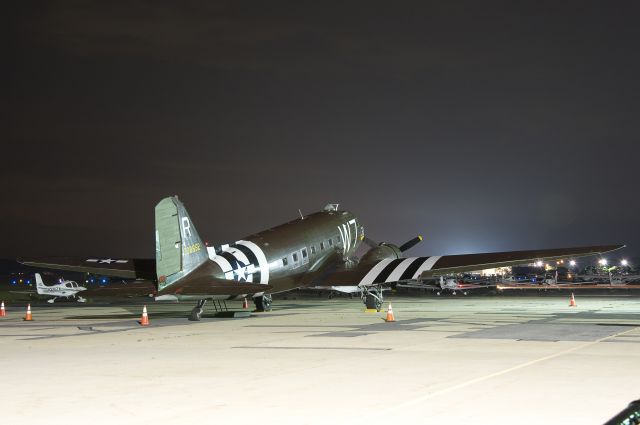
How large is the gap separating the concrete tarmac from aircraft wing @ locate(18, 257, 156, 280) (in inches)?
559

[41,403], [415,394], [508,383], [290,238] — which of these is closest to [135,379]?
[41,403]

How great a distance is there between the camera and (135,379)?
45.0 feet

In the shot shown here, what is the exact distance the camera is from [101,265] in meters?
39.7

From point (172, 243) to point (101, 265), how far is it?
12743mm

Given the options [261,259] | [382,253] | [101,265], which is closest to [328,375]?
[261,259]

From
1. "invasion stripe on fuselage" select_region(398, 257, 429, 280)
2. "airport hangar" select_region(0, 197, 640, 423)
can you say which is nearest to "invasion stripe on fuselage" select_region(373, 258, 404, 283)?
"invasion stripe on fuselage" select_region(398, 257, 429, 280)

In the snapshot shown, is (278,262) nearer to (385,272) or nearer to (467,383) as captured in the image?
(385,272)

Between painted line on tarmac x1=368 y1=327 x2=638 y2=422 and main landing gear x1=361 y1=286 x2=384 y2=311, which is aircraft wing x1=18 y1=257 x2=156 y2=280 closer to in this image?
main landing gear x1=361 y1=286 x2=384 y2=311

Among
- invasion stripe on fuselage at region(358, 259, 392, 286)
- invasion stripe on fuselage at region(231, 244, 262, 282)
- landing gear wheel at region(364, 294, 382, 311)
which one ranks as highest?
invasion stripe on fuselage at region(231, 244, 262, 282)

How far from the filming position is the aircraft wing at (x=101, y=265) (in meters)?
39.0

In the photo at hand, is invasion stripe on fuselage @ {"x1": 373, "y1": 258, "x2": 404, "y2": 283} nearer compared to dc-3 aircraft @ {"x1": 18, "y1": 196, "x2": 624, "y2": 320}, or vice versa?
dc-3 aircraft @ {"x1": 18, "y1": 196, "x2": 624, "y2": 320}

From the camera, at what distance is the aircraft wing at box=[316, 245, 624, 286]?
31641mm

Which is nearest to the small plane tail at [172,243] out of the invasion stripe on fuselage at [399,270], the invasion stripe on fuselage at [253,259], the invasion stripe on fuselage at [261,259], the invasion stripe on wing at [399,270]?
the invasion stripe on fuselage at [253,259]

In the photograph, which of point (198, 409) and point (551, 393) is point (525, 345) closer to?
point (551, 393)
